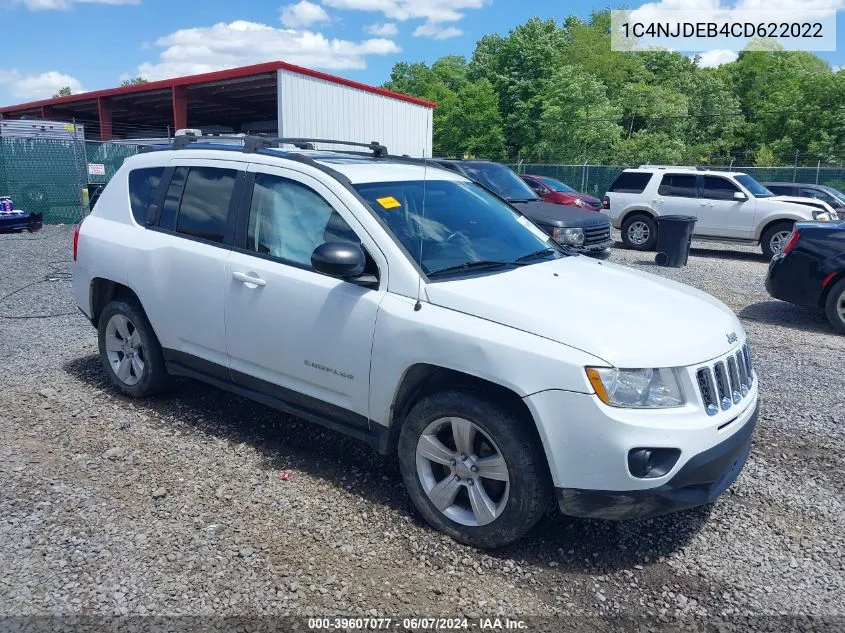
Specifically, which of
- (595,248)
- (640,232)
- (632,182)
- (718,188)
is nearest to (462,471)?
(595,248)

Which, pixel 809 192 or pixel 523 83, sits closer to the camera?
pixel 809 192

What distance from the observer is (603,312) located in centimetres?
324

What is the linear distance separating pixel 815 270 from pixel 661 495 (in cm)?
631

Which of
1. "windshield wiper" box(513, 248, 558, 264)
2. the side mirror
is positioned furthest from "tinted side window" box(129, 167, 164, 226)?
"windshield wiper" box(513, 248, 558, 264)

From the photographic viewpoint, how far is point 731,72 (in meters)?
58.2

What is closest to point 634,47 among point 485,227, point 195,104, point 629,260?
point 195,104

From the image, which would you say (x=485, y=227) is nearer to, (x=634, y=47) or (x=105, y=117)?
(x=105, y=117)

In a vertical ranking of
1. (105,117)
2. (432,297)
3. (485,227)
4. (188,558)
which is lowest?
(188,558)

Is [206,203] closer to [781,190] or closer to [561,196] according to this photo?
[561,196]

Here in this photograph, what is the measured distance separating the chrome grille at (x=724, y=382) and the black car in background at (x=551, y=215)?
6.30m

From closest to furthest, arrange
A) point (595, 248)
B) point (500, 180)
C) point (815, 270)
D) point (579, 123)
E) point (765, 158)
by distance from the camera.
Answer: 1. point (815, 270)
2. point (595, 248)
3. point (500, 180)
4. point (579, 123)
5. point (765, 158)

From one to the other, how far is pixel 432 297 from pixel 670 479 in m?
1.39

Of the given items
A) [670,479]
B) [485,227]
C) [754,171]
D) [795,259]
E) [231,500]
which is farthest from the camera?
[754,171]

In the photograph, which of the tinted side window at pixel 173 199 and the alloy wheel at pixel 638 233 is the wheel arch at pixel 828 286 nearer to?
the tinted side window at pixel 173 199
